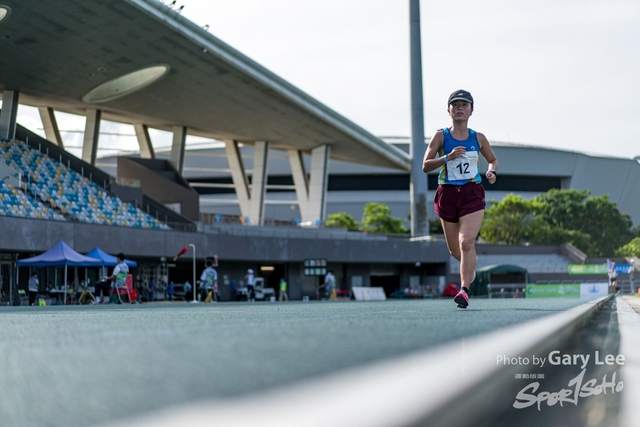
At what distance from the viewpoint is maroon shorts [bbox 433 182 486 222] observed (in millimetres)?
8516

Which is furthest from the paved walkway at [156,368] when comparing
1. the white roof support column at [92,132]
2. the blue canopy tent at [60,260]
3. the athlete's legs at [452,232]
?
the white roof support column at [92,132]

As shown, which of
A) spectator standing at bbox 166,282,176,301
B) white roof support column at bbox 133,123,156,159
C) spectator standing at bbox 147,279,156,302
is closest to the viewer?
spectator standing at bbox 147,279,156,302

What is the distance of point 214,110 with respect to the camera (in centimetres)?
4912

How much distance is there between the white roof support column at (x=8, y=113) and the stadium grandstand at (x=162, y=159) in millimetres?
60

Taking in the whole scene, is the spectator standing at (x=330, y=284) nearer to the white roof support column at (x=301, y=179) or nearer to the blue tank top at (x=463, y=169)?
the white roof support column at (x=301, y=179)

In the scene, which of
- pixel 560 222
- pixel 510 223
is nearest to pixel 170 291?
pixel 510 223

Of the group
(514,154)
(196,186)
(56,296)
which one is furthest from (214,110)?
(514,154)

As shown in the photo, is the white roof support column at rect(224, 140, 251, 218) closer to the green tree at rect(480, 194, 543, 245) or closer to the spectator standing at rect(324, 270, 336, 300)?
the spectator standing at rect(324, 270, 336, 300)

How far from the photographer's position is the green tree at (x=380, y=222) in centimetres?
8244

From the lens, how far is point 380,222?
83.1 metres

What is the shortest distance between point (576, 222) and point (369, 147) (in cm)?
3676

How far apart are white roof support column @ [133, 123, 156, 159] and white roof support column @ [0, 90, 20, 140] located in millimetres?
11348

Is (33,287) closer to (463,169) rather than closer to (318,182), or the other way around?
(463,169)

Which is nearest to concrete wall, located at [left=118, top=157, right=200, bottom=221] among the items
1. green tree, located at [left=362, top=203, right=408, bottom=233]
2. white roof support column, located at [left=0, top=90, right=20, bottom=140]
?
white roof support column, located at [left=0, top=90, right=20, bottom=140]
